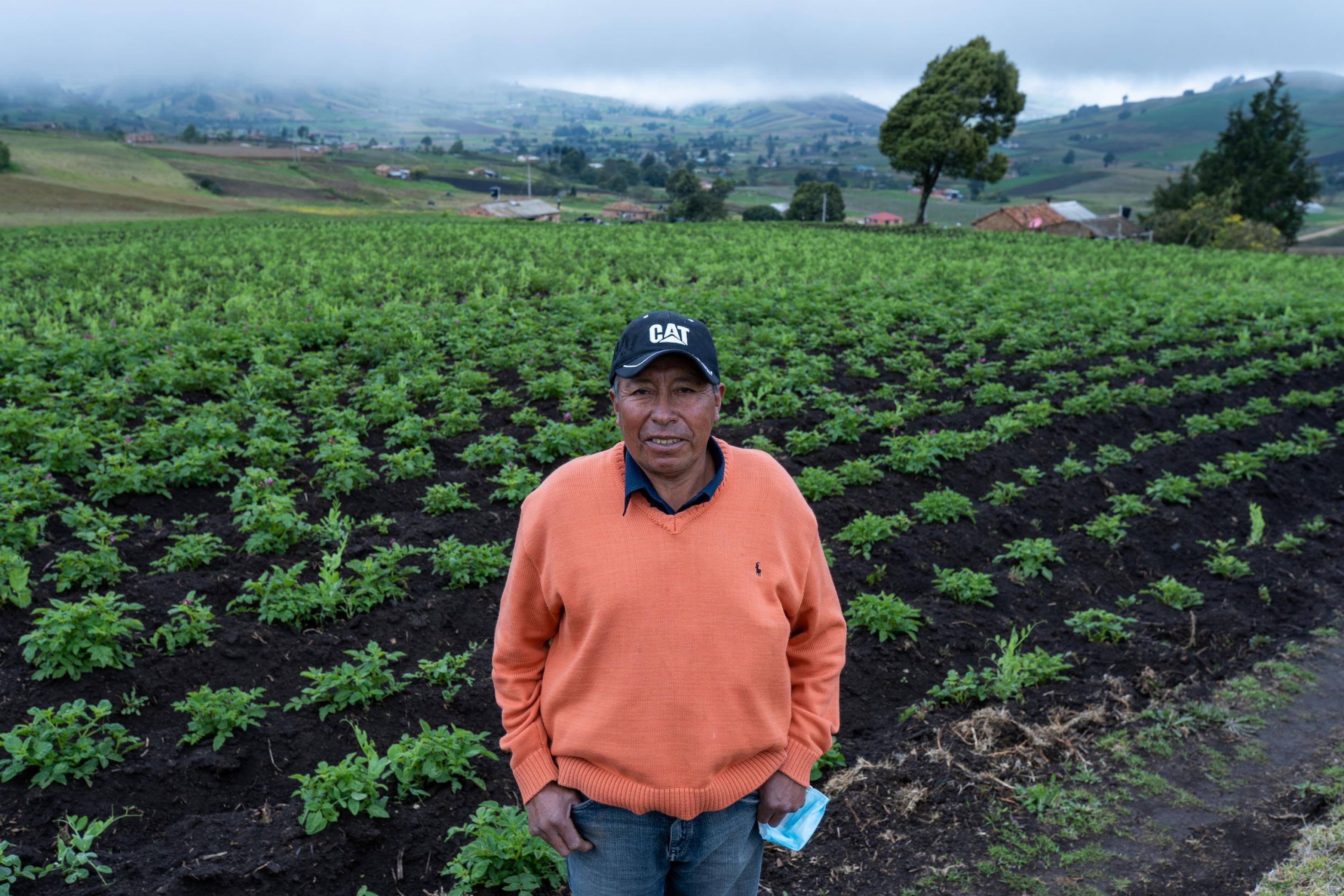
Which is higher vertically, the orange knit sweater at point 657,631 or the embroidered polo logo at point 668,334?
the embroidered polo logo at point 668,334

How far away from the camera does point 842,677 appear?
538 centimetres

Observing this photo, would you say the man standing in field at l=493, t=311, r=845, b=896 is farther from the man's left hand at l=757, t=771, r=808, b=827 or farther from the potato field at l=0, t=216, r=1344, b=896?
the potato field at l=0, t=216, r=1344, b=896

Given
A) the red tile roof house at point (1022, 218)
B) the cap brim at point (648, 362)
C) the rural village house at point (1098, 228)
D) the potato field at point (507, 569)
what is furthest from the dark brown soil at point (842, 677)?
the rural village house at point (1098, 228)

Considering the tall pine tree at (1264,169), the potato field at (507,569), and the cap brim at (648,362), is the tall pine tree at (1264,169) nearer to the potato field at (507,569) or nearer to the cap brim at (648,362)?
the potato field at (507,569)

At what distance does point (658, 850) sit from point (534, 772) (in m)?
0.39

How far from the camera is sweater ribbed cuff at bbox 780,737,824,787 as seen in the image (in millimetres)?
2383

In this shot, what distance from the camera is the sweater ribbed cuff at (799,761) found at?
2383 mm

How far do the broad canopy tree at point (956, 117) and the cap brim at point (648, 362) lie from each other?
4527 centimetres

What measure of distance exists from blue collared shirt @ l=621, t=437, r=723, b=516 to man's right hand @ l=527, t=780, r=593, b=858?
30.4 inches

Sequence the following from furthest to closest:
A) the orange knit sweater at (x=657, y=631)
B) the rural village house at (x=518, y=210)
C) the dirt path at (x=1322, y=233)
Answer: the dirt path at (x=1322, y=233)
the rural village house at (x=518, y=210)
the orange knit sweater at (x=657, y=631)

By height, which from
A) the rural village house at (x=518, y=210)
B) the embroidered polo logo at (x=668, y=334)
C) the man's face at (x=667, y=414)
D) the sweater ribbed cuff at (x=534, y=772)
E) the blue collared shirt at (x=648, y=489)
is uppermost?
the embroidered polo logo at (x=668, y=334)

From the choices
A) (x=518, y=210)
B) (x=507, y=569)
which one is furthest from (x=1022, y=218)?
(x=507, y=569)

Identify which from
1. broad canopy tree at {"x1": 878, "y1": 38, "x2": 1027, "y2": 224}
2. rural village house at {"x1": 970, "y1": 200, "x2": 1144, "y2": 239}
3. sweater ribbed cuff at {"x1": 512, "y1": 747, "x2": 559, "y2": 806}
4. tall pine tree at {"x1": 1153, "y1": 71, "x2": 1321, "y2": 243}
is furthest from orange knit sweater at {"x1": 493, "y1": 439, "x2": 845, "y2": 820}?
rural village house at {"x1": 970, "y1": 200, "x2": 1144, "y2": 239}

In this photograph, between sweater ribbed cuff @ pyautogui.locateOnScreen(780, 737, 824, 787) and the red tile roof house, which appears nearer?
sweater ribbed cuff @ pyautogui.locateOnScreen(780, 737, 824, 787)
